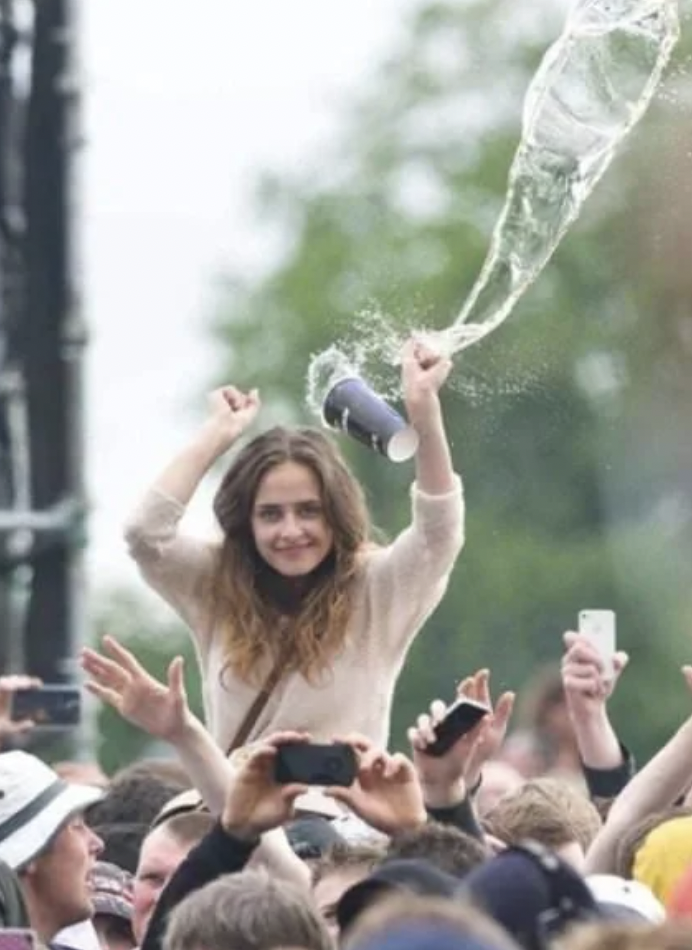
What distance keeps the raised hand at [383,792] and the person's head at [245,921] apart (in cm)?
73

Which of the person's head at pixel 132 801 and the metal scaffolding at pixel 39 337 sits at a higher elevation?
the metal scaffolding at pixel 39 337

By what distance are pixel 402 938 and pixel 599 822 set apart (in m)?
3.43

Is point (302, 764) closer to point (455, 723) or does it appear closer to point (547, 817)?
point (455, 723)

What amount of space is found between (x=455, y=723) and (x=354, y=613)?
91 cm

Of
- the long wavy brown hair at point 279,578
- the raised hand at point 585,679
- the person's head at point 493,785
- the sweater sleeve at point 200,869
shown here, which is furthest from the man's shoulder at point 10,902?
the person's head at point 493,785

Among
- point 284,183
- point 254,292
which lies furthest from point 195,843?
point 254,292

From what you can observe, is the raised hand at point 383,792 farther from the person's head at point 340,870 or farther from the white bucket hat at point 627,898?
the white bucket hat at point 627,898

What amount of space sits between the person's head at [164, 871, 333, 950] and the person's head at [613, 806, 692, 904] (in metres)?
1.03

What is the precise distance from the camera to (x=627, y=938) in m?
5.79

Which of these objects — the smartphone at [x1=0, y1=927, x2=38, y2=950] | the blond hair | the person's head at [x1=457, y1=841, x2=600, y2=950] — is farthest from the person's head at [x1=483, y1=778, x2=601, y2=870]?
the person's head at [x1=457, y1=841, x2=600, y2=950]

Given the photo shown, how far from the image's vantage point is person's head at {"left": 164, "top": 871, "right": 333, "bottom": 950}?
23.3 feet

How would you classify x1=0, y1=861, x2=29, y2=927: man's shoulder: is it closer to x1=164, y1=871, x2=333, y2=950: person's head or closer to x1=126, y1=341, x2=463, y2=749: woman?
x1=164, y1=871, x2=333, y2=950: person's head

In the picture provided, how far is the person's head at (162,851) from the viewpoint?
845 cm

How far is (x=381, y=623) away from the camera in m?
9.05
